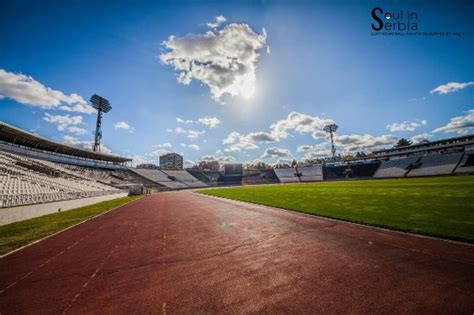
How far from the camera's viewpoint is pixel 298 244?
678cm

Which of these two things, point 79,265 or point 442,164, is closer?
point 79,265

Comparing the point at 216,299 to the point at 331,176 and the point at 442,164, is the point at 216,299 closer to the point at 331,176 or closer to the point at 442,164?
the point at 442,164

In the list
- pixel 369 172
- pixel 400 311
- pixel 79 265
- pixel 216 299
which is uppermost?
pixel 369 172

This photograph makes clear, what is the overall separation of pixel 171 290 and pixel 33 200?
1801 cm

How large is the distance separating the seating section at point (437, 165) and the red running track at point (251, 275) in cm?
5271

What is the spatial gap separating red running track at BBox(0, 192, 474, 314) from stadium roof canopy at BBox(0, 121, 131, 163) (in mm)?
36055

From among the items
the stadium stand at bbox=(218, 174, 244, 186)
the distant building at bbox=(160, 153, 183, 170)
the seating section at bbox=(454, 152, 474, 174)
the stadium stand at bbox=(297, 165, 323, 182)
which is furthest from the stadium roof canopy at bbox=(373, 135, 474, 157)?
the distant building at bbox=(160, 153, 183, 170)

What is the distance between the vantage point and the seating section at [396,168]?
1975 inches

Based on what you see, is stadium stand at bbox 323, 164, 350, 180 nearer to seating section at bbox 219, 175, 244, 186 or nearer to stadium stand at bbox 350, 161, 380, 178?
stadium stand at bbox 350, 161, 380, 178

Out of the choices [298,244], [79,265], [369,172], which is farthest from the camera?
[369,172]

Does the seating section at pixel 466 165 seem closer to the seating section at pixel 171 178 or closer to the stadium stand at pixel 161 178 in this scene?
the seating section at pixel 171 178

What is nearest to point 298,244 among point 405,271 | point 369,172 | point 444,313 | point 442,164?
point 405,271

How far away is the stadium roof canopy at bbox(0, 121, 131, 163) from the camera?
30.7m

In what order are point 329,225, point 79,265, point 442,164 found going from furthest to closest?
point 442,164 < point 329,225 < point 79,265
